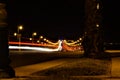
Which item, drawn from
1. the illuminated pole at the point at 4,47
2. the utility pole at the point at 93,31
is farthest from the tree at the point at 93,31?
the illuminated pole at the point at 4,47

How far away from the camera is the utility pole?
24.8 meters

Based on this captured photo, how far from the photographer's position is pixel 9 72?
14.5 meters

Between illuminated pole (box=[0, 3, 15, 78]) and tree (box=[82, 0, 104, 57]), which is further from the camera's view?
tree (box=[82, 0, 104, 57])

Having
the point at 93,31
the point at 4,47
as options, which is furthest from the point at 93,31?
the point at 4,47

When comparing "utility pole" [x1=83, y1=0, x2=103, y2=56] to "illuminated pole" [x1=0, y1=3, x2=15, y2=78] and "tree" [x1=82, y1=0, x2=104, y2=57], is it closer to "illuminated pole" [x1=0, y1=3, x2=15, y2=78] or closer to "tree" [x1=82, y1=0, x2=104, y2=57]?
"tree" [x1=82, y1=0, x2=104, y2=57]

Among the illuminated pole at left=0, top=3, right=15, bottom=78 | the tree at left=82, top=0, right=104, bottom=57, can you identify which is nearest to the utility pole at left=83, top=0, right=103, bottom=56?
the tree at left=82, top=0, right=104, bottom=57

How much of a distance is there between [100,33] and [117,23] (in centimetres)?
4907

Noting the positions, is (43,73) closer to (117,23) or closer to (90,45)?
(90,45)

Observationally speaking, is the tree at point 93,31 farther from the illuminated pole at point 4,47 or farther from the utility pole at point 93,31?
the illuminated pole at point 4,47

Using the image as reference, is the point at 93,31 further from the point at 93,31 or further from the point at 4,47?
the point at 4,47

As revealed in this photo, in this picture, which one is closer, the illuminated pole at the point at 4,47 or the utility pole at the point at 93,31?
the illuminated pole at the point at 4,47

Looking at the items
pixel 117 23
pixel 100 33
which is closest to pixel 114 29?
pixel 117 23

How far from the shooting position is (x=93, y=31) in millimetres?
25219

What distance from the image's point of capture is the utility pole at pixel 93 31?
81.3 feet
